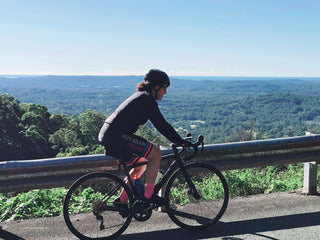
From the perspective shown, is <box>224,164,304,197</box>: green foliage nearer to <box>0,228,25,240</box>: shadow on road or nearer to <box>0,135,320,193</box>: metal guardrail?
<box>0,135,320,193</box>: metal guardrail

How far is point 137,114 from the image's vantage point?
3.55m

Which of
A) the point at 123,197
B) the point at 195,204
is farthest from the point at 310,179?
the point at 123,197

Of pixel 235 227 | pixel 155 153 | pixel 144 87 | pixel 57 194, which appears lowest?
pixel 57 194

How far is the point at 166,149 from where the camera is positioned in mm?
4395

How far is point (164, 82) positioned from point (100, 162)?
1287 mm

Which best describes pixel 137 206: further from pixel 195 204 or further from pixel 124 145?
pixel 195 204

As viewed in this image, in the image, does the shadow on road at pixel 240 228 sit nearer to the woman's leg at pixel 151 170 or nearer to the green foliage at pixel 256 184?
the woman's leg at pixel 151 170

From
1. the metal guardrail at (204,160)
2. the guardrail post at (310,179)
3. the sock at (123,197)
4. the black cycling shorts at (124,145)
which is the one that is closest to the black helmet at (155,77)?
the black cycling shorts at (124,145)

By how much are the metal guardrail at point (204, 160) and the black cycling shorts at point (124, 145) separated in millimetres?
643

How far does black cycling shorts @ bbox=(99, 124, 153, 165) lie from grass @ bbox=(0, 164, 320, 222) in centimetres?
153

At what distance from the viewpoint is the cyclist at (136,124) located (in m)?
3.52

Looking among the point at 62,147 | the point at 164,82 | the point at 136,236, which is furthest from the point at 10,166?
the point at 62,147

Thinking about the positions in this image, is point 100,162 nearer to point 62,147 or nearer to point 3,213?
point 3,213

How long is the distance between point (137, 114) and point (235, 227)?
5.56ft
